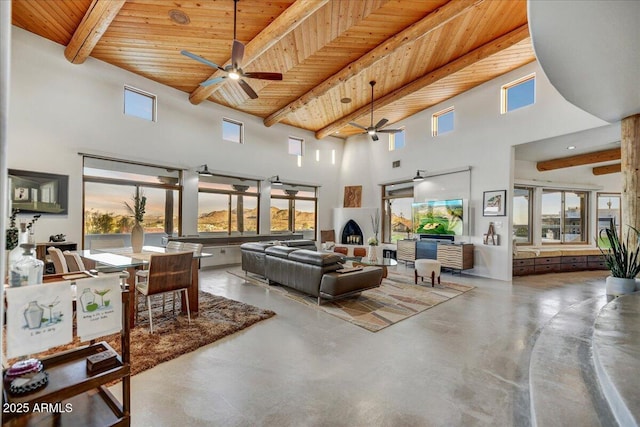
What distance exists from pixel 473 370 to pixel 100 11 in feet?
20.4

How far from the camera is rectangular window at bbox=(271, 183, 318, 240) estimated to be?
8.94m

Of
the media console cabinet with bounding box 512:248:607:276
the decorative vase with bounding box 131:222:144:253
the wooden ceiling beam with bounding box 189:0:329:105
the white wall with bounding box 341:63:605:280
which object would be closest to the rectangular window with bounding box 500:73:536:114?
the white wall with bounding box 341:63:605:280

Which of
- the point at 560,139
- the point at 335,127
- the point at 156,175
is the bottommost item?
the point at 156,175

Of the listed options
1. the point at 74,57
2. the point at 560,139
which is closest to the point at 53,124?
the point at 74,57

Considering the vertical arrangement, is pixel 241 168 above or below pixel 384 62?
below

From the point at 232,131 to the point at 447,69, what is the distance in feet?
18.1

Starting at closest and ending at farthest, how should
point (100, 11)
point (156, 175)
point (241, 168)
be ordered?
1. point (100, 11)
2. point (156, 175)
3. point (241, 168)

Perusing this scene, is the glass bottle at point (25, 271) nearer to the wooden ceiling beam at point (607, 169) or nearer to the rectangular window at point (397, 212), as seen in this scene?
the rectangular window at point (397, 212)

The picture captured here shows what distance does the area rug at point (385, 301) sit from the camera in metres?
3.69

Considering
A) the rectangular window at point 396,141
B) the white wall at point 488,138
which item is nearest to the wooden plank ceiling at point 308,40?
the white wall at point 488,138

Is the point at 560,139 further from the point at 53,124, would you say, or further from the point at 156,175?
the point at 53,124

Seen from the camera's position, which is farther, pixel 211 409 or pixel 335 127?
pixel 335 127

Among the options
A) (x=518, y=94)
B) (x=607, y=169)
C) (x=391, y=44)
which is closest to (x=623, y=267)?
(x=518, y=94)

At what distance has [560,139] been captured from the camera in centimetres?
548
